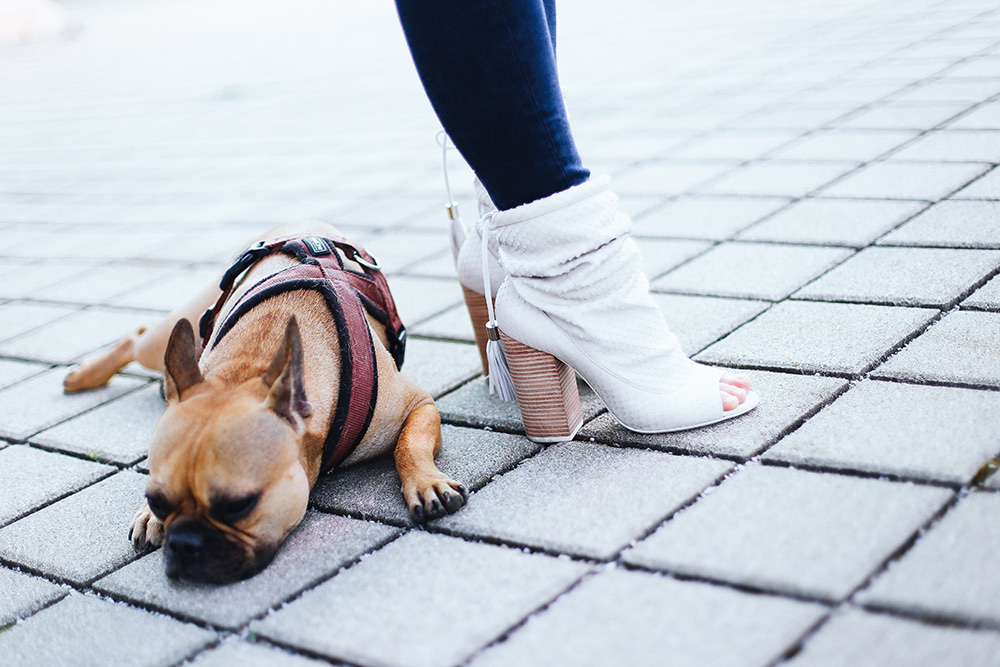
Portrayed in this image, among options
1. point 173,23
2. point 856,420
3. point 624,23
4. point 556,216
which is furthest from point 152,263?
point 173,23

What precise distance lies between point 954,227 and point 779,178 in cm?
105

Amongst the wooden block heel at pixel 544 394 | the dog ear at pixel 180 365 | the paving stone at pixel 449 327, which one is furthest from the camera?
the paving stone at pixel 449 327

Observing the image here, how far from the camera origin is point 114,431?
2730 millimetres

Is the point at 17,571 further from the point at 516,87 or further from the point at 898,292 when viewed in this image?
the point at 898,292

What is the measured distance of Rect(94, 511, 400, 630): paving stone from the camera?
177 cm

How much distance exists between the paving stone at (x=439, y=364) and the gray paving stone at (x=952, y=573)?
1.37 m

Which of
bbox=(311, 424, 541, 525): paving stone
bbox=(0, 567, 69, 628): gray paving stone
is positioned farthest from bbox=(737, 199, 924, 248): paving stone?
bbox=(0, 567, 69, 628): gray paving stone

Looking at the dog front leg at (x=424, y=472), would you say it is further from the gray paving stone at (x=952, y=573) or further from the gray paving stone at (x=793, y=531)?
the gray paving stone at (x=952, y=573)

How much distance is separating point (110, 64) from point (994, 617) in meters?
16.2

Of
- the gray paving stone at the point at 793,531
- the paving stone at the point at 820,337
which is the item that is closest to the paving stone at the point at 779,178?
the paving stone at the point at 820,337

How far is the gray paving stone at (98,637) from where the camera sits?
1.67 metres

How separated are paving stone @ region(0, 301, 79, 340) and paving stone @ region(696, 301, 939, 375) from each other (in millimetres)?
2723

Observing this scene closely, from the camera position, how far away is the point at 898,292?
2.58 meters

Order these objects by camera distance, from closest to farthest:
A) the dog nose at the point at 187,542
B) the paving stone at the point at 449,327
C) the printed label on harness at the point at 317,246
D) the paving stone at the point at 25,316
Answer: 1. the dog nose at the point at 187,542
2. the printed label on harness at the point at 317,246
3. the paving stone at the point at 449,327
4. the paving stone at the point at 25,316
